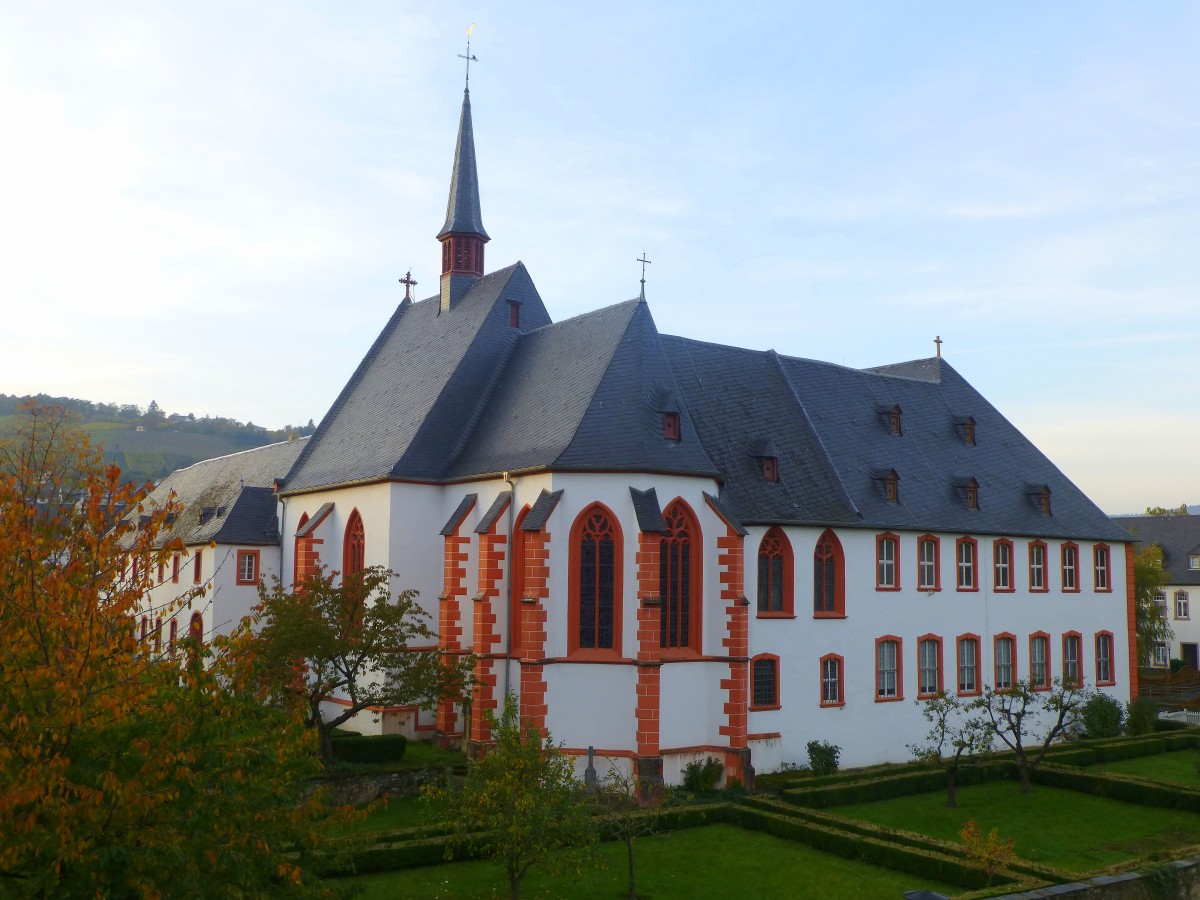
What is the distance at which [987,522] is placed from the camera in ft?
127

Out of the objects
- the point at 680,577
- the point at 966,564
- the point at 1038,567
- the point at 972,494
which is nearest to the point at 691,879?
the point at 680,577

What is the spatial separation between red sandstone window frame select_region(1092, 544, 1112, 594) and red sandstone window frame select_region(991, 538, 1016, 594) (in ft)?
17.6

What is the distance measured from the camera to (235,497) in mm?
47281

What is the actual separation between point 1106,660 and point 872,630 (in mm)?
14001

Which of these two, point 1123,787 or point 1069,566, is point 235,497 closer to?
point 1069,566

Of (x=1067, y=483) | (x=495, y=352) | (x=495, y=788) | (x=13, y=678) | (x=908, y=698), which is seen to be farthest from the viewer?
(x=1067, y=483)

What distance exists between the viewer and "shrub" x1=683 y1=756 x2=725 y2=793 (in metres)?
28.3

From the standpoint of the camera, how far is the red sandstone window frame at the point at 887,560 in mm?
35000

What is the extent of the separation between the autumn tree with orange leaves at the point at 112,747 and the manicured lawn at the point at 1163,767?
2782 cm

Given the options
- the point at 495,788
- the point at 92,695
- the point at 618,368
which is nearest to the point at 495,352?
the point at 618,368

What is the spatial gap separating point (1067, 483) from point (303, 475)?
31.1 m

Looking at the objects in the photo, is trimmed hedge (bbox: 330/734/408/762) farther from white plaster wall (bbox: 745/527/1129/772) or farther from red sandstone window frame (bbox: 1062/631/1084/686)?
red sandstone window frame (bbox: 1062/631/1084/686)

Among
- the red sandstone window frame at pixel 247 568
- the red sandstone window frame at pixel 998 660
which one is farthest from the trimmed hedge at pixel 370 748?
the red sandstone window frame at pixel 998 660

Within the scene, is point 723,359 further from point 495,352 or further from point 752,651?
point 752,651
